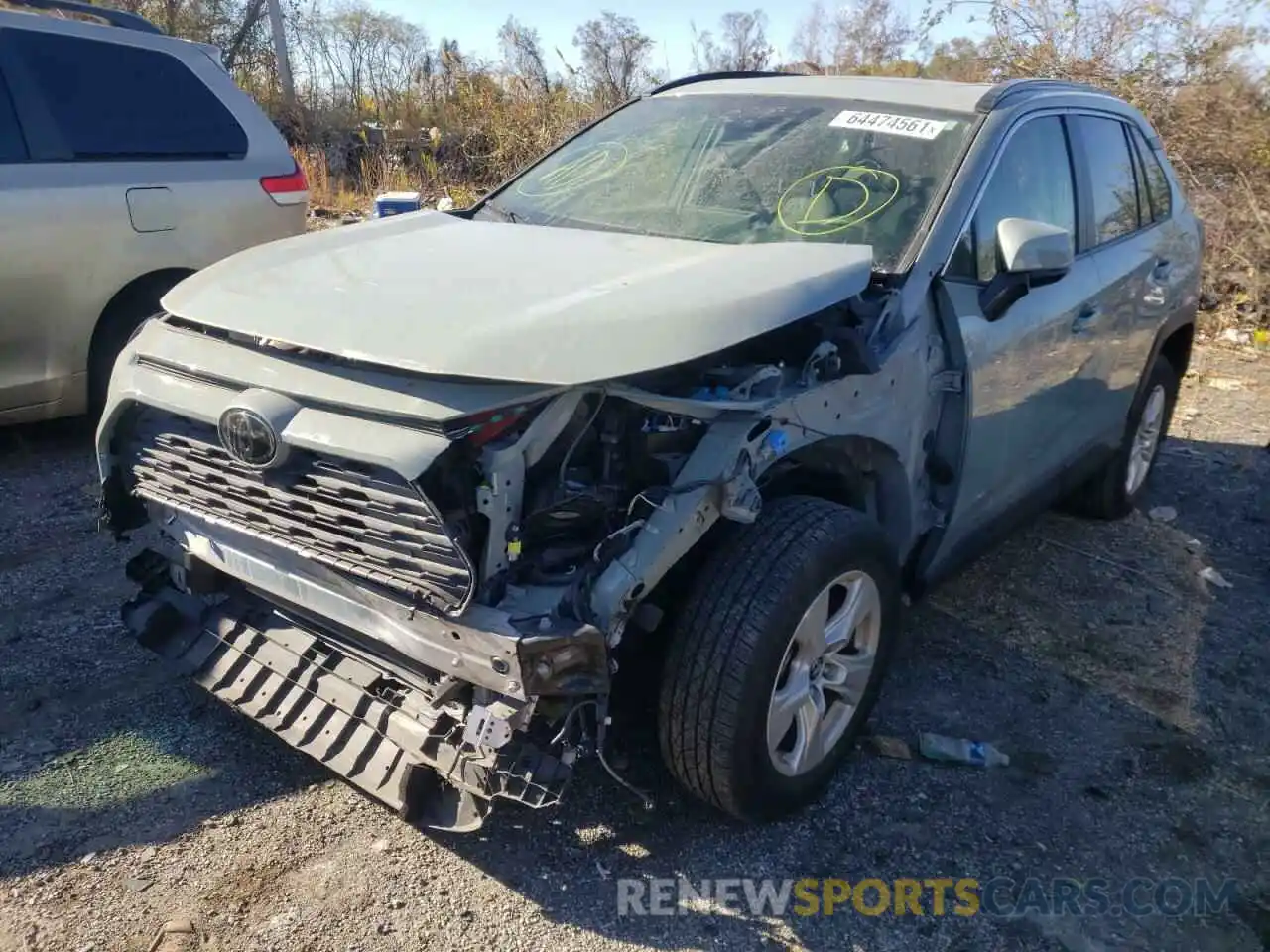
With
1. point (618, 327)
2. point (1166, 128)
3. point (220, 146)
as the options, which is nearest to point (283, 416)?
point (618, 327)

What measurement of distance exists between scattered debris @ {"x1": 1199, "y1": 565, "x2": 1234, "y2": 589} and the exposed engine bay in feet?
8.23

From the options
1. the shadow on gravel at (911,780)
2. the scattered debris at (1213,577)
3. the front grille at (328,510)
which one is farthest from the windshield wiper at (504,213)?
the scattered debris at (1213,577)

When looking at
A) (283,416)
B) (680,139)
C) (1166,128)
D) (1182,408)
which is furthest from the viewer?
(1166,128)

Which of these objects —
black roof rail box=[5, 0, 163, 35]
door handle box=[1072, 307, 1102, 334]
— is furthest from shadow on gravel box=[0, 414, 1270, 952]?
black roof rail box=[5, 0, 163, 35]

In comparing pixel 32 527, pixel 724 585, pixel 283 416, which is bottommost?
pixel 32 527

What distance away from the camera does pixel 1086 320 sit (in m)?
3.71

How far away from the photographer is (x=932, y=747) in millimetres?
3074

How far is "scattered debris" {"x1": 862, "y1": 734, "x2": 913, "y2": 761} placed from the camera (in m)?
3.08

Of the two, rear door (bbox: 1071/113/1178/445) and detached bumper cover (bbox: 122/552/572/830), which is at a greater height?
rear door (bbox: 1071/113/1178/445)

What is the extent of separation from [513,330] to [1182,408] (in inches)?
239

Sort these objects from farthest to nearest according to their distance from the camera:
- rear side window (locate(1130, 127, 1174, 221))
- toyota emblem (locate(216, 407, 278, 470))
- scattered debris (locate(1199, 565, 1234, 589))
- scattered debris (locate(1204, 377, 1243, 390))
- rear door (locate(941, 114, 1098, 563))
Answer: scattered debris (locate(1204, 377, 1243, 390)), rear side window (locate(1130, 127, 1174, 221)), scattered debris (locate(1199, 565, 1234, 589)), rear door (locate(941, 114, 1098, 563)), toyota emblem (locate(216, 407, 278, 470))

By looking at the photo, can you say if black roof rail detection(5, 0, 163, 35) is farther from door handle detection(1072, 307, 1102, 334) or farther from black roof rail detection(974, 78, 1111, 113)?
door handle detection(1072, 307, 1102, 334)

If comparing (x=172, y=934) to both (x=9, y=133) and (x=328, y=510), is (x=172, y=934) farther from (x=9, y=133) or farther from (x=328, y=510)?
(x=9, y=133)

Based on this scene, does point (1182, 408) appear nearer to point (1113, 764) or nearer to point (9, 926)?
point (1113, 764)
